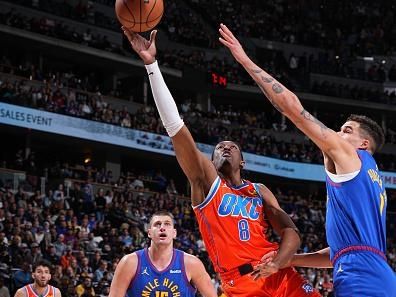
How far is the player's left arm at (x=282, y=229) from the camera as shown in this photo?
4772mm

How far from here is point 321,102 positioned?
112 feet

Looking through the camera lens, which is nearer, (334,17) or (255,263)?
(255,263)

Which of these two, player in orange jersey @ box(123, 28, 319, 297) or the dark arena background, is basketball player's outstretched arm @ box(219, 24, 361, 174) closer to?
player in orange jersey @ box(123, 28, 319, 297)

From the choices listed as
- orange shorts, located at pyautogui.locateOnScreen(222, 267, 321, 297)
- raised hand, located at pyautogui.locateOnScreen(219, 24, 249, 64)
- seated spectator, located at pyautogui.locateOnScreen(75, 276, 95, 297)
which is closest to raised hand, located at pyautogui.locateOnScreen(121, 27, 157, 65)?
raised hand, located at pyautogui.locateOnScreen(219, 24, 249, 64)

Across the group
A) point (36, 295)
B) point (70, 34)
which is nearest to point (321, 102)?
point (70, 34)

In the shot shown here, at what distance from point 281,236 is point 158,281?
1513mm

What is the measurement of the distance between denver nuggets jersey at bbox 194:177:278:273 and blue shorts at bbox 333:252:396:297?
949 mm

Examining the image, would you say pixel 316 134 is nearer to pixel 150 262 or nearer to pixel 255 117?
pixel 150 262

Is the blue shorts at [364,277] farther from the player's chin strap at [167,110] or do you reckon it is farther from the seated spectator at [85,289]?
the seated spectator at [85,289]

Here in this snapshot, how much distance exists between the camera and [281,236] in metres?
5.08

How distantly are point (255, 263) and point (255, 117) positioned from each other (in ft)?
91.6

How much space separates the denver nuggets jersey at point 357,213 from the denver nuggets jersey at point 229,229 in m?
0.88

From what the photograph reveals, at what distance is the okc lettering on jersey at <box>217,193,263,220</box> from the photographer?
4980 mm

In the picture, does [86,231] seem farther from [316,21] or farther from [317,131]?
[316,21]
